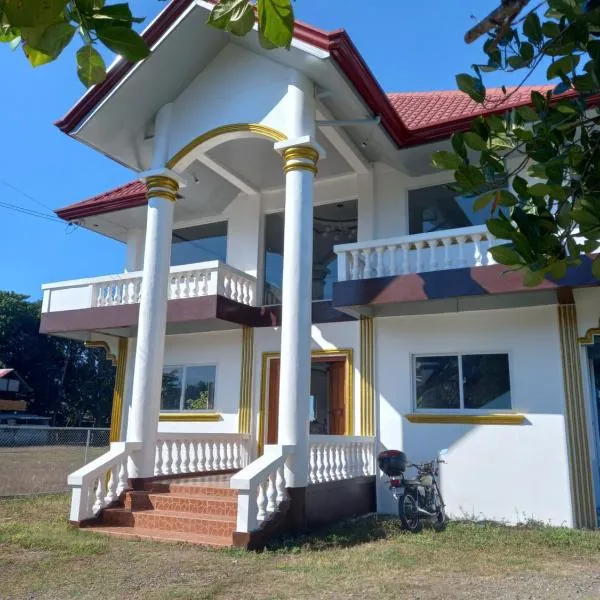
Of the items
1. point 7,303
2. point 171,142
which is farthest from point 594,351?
point 7,303

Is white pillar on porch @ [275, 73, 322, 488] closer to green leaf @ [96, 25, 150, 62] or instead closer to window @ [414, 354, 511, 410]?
window @ [414, 354, 511, 410]

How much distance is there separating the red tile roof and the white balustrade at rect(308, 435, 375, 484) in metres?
5.05

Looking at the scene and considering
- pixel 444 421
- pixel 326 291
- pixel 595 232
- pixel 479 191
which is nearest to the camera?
pixel 595 232

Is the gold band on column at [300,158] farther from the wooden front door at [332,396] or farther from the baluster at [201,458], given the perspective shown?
the baluster at [201,458]

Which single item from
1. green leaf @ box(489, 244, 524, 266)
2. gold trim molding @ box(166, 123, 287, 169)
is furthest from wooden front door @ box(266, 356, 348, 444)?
green leaf @ box(489, 244, 524, 266)

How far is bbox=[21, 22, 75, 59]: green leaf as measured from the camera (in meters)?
1.50

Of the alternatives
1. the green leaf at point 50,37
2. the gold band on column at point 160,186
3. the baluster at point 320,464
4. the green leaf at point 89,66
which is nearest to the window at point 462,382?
the baluster at point 320,464

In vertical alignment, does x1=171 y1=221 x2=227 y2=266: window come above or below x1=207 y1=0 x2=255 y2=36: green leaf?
above

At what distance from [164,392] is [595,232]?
11068 millimetres

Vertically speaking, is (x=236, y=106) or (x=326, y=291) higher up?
(x=236, y=106)

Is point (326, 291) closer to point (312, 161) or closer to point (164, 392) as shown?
point (312, 161)

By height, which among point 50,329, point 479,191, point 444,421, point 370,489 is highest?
point 50,329

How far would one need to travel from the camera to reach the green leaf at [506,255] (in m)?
2.11

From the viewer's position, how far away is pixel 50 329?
1205 cm
